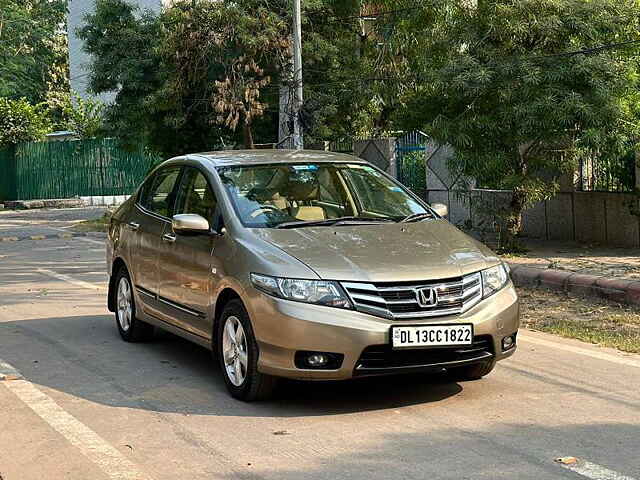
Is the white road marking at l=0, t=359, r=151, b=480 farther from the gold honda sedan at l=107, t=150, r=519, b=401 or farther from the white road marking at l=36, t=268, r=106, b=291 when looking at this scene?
the white road marking at l=36, t=268, r=106, b=291

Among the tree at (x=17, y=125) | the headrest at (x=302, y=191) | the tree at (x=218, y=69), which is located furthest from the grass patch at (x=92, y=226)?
the headrest at (x=302, y=191)

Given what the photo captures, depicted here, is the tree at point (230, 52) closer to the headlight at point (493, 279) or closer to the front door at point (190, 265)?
the front door at point (190, 265)

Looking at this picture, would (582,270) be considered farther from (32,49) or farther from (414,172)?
(32,49)

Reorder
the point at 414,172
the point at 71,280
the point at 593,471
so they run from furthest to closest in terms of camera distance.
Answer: the point at 414,172 → the point at 71,280 → the point at 593,471

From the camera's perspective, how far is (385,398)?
712 cm

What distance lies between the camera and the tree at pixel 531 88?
1364 centimetres

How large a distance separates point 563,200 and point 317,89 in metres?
8.66

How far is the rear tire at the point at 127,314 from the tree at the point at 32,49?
134ft

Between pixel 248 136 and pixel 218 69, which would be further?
pixel 248 136

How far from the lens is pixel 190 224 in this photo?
7562mm

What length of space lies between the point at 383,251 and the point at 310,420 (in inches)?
45.5

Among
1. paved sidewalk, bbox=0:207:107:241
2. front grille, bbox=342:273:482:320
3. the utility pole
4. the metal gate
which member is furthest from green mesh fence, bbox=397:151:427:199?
front grille, bbox=342:273:482:320

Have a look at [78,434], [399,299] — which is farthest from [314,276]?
[78,434]

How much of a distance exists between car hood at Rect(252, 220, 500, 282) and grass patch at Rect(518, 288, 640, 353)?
2.20m
